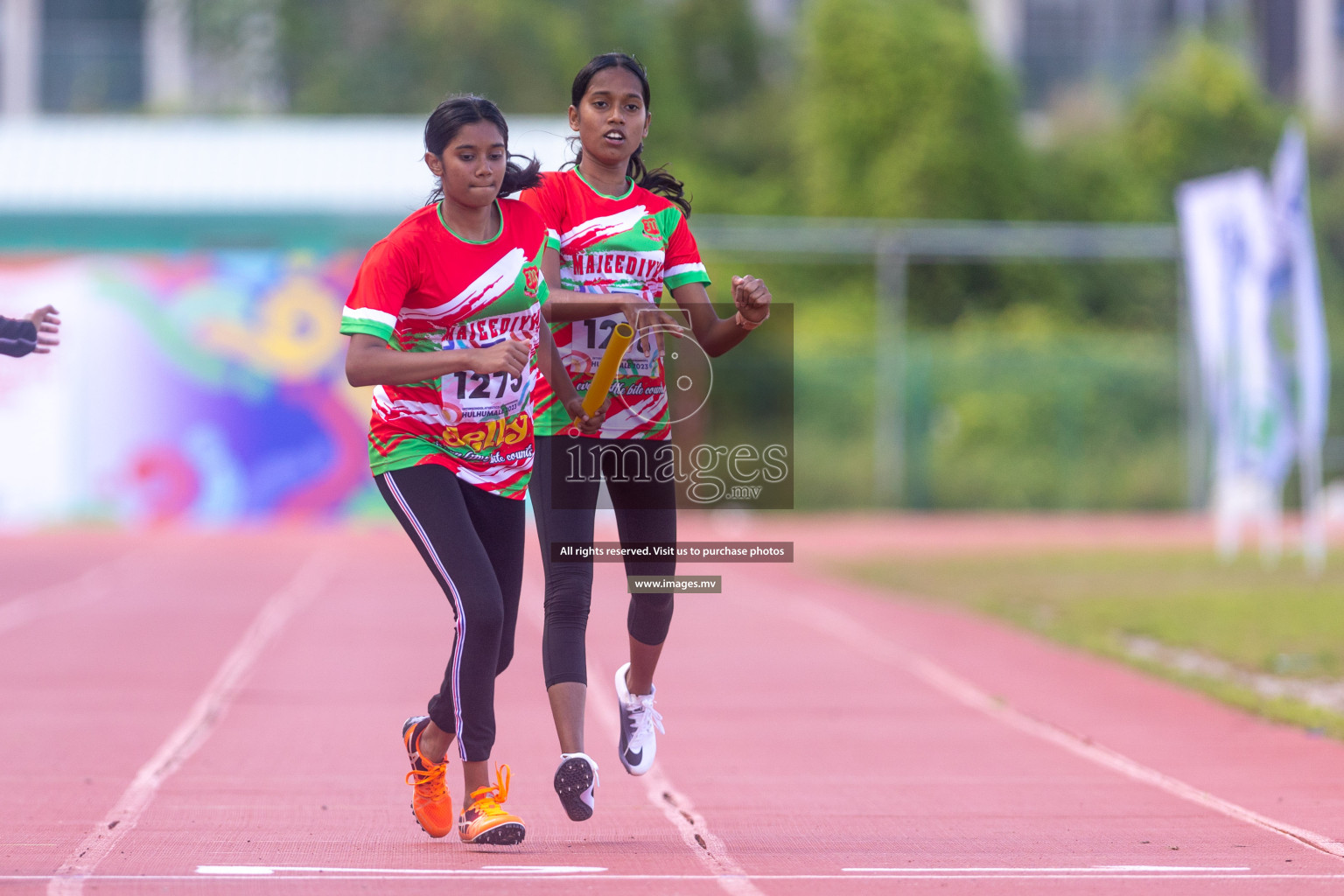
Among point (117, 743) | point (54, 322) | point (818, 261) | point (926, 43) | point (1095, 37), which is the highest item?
point (1095, 37)

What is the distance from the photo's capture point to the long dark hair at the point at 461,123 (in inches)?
205

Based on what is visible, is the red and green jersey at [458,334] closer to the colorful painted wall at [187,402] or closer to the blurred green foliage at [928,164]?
the colorful painted wall at [187,402]

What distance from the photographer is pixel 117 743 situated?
8.01 m

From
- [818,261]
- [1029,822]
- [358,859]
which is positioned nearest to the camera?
[358,859]

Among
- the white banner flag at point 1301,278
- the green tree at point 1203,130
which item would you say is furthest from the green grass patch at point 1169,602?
the green tree at point 1203,130

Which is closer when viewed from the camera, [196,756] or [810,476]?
[196,756]

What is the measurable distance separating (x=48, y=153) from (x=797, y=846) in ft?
90.3

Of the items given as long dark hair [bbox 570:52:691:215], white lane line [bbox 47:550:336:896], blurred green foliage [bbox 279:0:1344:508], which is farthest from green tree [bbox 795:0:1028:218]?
long dark hair [bbox 570:52:691:215]

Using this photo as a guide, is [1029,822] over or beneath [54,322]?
beneath

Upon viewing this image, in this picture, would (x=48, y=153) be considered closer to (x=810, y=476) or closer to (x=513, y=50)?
(x=810, y=476)

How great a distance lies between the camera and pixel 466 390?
5.23m

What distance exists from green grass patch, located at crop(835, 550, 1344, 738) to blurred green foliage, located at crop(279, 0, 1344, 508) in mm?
8633

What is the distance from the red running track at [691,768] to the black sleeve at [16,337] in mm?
1420

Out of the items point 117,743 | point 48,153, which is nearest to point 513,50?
point 48,153
